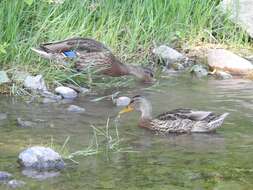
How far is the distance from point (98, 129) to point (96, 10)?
3.67 meters

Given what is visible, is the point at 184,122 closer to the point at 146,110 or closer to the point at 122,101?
the point at 146,110

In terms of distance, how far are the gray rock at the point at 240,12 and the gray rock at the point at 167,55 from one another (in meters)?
1.36

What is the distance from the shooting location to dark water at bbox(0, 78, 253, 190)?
20.6 feet

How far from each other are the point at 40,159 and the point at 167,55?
18.7 feet

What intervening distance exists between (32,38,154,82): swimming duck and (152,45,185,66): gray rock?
87 cm

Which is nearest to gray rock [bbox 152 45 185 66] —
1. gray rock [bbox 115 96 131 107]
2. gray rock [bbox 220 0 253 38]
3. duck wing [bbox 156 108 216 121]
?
gray rock [bbox 220 0 253 38]

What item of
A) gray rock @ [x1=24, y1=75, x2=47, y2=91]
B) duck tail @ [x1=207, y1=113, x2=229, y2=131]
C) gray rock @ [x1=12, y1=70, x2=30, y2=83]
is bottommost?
duck tail @ [x1=207, y1=113, x2=229, y2=131]

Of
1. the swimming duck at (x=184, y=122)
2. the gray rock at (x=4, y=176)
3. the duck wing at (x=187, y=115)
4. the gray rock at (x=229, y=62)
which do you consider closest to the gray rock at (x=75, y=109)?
the swimming duck at (x=184, y=122)

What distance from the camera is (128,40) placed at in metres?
11.6

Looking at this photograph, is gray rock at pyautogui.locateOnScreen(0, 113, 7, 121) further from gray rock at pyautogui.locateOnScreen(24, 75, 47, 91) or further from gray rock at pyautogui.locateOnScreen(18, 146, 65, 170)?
gray rock at pyautogui.locateOnScreen(18, 146, 65, 170)

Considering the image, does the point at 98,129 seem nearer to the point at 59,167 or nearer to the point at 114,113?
the point at 114,113

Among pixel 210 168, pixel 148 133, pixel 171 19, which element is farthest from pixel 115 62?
pixel 210 168

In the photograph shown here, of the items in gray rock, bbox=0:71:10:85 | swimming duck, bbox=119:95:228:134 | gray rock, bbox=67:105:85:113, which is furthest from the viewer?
gray rock, bbox=0:71:10:85

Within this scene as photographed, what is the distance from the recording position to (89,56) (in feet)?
35.1
